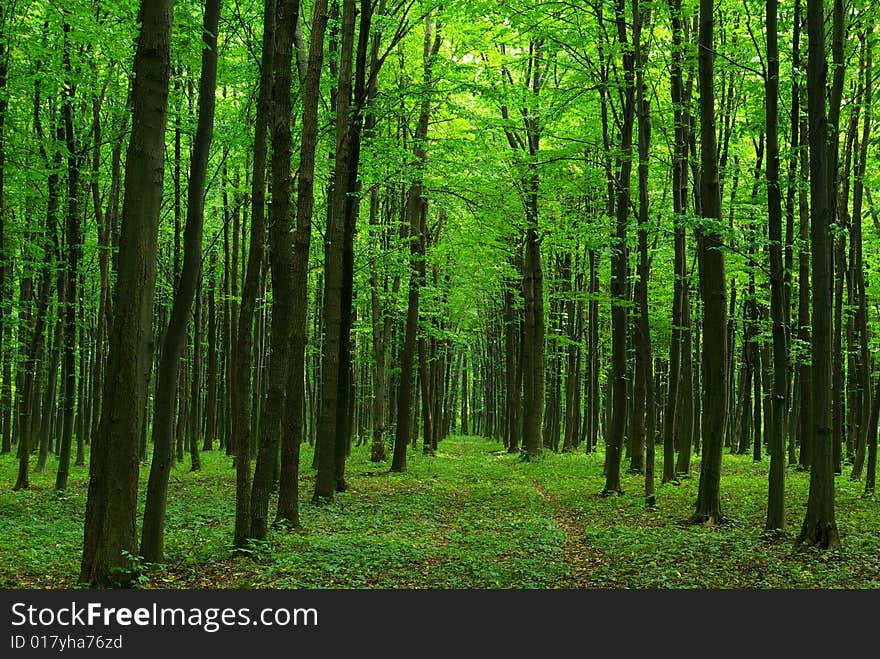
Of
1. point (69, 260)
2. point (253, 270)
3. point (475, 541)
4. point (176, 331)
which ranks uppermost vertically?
point (69, 260)

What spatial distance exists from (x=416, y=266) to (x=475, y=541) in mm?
14603

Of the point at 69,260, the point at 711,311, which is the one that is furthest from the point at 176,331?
the point at 69,260

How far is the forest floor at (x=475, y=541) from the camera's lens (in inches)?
324

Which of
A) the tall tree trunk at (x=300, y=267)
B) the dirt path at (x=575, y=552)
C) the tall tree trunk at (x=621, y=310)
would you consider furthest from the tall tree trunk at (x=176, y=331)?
the tall tree trunk at (x=621, y=310)

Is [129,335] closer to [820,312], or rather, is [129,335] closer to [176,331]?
[176,331]

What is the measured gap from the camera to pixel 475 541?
10844mm

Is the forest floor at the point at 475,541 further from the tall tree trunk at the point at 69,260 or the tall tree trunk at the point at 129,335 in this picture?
the tall tree trunk at the point at 69,260

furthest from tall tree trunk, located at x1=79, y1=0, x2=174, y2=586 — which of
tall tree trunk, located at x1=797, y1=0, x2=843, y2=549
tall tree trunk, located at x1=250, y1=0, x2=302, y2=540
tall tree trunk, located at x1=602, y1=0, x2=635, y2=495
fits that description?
tall tree trunk, located at x1=602, y1=0, x2=635, y2=495

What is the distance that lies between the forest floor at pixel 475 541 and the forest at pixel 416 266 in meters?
0.08

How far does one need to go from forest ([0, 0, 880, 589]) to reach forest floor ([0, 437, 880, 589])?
0.08 metres

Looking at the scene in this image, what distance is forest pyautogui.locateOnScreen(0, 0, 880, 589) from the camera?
329 inches

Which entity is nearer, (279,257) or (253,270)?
(253,270)

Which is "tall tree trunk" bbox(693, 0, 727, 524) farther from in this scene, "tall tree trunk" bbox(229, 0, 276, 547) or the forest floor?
"tall tree trunk" bbox(229, 0, 276, 547)

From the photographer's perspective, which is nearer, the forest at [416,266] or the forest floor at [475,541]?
the forest floor at [475,541]
